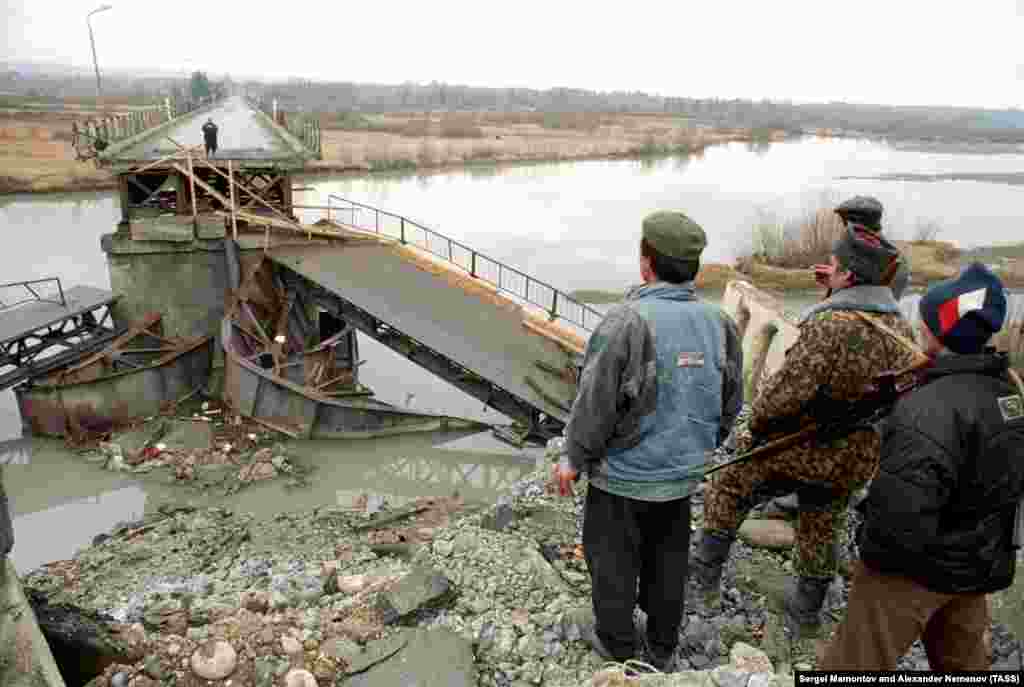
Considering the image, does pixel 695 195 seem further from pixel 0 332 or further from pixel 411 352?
pixel 0 332

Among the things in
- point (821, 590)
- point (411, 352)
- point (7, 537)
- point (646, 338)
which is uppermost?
point (646, 338)

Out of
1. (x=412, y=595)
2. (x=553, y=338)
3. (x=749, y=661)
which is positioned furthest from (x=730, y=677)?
(x=553, y=338)

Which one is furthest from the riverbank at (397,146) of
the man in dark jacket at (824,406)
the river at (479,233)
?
the man in dark jacket at (824,406)

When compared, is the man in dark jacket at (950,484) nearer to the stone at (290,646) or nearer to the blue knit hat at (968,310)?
the blue knit hat at (968,310)

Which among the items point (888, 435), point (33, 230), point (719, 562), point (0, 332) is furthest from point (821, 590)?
point (33, 230)

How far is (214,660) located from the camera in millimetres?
3543

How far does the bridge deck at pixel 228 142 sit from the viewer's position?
14.3 metres

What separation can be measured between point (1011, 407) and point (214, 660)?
371 centimetres

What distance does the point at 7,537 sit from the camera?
2.92 metres

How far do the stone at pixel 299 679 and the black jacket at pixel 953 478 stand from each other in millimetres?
2745

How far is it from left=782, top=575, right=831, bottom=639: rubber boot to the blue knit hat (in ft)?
6.44

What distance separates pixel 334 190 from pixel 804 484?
3574 cm

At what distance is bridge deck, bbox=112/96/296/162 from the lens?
1429cm

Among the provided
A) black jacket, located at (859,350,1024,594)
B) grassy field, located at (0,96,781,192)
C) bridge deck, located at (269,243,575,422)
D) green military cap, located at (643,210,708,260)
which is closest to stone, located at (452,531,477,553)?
green military cap, located at (643,210,708,260)
